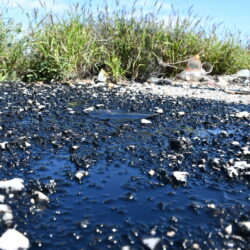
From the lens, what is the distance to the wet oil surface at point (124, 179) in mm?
1709

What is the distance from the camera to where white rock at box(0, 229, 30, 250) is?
4.99 ft

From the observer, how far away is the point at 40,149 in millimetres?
2953

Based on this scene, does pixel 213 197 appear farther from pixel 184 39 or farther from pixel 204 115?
pixel 184 39

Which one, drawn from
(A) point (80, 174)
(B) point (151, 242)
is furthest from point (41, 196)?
(B) point (151, 242)

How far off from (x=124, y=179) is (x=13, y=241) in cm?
99

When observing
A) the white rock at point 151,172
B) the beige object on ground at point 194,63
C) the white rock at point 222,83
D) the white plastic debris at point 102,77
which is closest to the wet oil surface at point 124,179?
the white rock at point 151,172

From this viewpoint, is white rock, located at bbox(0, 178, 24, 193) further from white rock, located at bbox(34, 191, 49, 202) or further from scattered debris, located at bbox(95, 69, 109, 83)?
scattered debris, located at bbox(95, 69, 109, 83)

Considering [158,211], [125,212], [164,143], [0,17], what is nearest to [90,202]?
[125,212]

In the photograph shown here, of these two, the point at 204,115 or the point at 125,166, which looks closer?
the point at 125,166

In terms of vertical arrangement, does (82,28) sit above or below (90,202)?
above

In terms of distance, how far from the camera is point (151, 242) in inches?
63.2

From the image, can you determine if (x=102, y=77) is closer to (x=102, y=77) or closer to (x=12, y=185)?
(x=102, y=77)

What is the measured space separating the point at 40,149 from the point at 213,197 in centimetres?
153

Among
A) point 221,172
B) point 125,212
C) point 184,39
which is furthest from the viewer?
point 184,39
